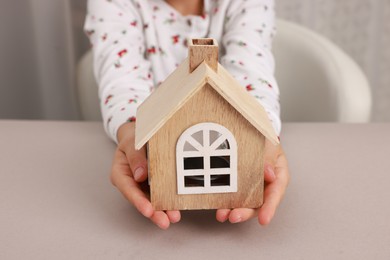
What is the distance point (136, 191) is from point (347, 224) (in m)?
0.23

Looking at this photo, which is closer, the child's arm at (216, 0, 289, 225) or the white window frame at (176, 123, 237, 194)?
the white window frame at (176, 123, 237, 194)

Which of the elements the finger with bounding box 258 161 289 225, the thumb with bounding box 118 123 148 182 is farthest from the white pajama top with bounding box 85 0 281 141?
the finger with bounding box 258 161 289 225

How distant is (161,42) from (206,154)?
52 cm

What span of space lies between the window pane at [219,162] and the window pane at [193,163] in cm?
1

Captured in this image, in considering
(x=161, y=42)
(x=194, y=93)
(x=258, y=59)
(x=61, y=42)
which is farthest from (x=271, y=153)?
(x=61, y=42)

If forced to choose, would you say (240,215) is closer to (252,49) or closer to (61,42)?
(252,49)

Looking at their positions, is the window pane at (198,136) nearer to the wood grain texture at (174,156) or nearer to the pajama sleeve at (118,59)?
the wood grain texture at (174,156)

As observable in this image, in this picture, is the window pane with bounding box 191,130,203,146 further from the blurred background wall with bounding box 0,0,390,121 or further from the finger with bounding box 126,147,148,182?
the blurred background wall with bounding box 0,0,390,121

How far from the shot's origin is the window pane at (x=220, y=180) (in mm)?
545

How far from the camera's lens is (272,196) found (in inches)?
22.1

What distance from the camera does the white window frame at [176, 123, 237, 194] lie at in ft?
1.68

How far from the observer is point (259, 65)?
0.89 m

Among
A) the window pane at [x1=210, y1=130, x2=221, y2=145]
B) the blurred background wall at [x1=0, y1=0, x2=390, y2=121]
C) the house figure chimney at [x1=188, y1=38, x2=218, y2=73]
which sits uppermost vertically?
the house figure chimney at [x1=188, y1=38, x2=218, y2=73]

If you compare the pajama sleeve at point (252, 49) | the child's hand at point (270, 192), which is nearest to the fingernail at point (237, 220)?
the child's hand at point (270, 192)
